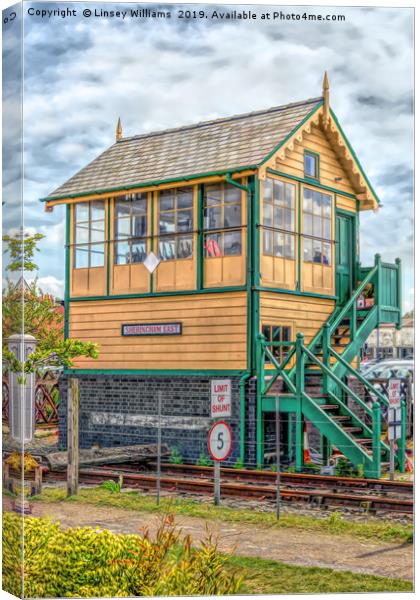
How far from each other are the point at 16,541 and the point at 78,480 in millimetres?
1756

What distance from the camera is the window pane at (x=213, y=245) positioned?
13.8 m

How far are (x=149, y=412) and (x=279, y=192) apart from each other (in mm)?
3464

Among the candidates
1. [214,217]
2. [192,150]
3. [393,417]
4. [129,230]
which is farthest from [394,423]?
[192,150]

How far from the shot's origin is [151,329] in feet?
44.6

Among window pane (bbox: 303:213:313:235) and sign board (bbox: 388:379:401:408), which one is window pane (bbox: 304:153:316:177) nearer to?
window pane (bbox: 303:213:313:235)

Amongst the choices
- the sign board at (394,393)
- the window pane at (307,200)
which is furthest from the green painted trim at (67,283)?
the sign board at (394,393)

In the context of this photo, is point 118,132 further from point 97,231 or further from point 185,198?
point 185,198

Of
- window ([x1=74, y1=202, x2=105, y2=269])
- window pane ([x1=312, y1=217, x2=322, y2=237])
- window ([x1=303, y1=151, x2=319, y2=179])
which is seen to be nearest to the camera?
window ([x1=74, y1=202, x2=105, y2=269])

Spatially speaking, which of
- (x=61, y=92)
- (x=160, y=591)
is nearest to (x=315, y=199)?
(x=61, y=92)

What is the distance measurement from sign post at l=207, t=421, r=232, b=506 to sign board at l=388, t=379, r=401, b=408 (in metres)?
2.42

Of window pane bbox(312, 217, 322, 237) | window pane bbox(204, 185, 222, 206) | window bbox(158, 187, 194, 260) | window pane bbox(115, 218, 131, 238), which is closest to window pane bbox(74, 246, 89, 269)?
window pane bbox(115, 218, 131, 238)

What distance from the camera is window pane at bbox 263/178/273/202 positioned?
14.1m

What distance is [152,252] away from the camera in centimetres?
1355

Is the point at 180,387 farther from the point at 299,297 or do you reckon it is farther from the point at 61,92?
the point at 61,92
